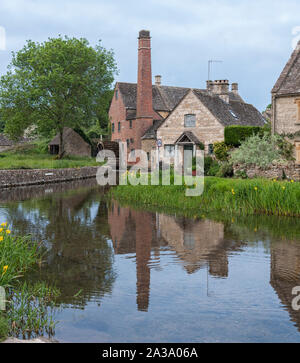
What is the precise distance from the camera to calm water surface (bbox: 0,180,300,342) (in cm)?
713

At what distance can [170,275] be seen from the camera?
1011cm

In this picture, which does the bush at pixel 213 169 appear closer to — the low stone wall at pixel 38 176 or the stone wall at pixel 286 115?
the stone wall at pixel 286 115

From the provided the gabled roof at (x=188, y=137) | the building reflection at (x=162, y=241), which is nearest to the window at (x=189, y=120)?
the gabled roof at (x=188, y=137)

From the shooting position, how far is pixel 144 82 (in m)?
50.7

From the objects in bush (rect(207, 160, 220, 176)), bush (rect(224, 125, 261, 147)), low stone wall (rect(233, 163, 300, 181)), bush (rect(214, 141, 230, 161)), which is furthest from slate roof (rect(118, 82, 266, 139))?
low stone wall (rect(233, 163, 300, 181))

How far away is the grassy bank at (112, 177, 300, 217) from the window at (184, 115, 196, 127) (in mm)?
19151

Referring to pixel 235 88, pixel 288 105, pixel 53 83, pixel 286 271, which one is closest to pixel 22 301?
pixel 286 271

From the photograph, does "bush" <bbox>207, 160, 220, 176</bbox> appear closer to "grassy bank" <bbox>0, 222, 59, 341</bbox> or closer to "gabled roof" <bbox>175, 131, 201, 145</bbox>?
"gabled roof" <bbox>175, 131, 201, 145</bbox>

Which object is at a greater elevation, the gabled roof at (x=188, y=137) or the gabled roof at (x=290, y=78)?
the gabled roof at (x=290, y=78)

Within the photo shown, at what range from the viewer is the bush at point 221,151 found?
36.2 m

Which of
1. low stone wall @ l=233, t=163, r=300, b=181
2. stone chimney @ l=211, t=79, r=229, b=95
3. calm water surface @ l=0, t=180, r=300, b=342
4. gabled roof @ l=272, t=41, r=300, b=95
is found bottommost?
calm water surface @ l=0, t=180, r=300, b=342

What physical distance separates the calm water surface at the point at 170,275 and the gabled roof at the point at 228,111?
22862mm
